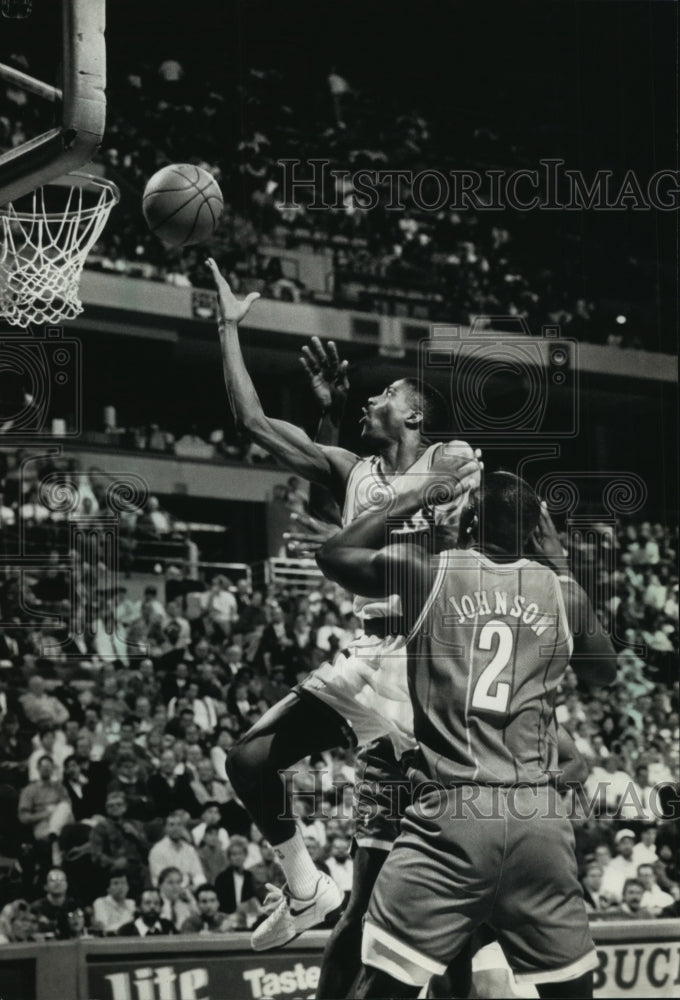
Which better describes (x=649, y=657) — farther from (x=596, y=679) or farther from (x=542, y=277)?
(x=596, y=679)

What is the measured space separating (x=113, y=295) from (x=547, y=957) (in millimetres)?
12632

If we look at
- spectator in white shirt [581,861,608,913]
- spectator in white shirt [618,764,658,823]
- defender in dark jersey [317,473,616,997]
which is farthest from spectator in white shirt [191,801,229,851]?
defender in dark jersey [317,473,616,997]

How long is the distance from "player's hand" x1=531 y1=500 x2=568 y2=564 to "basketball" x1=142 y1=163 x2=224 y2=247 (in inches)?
78.6

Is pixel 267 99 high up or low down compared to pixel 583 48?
down

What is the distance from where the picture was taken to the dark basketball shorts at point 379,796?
4.78m

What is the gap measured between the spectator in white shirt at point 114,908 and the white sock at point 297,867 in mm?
3426

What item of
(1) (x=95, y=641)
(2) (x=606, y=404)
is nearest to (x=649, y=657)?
(1) (x=95, y=641)

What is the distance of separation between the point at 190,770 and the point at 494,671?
5.82m

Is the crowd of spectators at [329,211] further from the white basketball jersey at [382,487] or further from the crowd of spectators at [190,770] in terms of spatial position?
the white basketball jersey at [382,487]

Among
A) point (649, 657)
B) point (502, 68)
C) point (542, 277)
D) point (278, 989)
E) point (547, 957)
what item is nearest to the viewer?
point (547, 957)

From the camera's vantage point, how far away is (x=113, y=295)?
15648 millimetres

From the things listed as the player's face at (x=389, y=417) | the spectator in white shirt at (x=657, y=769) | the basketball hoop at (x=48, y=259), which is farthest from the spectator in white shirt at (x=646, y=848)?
the player's face at (x=389, y=417)

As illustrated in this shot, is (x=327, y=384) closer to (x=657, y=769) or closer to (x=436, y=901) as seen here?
(x=436, y=901)

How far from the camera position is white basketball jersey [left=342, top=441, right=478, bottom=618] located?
16.0 feet
